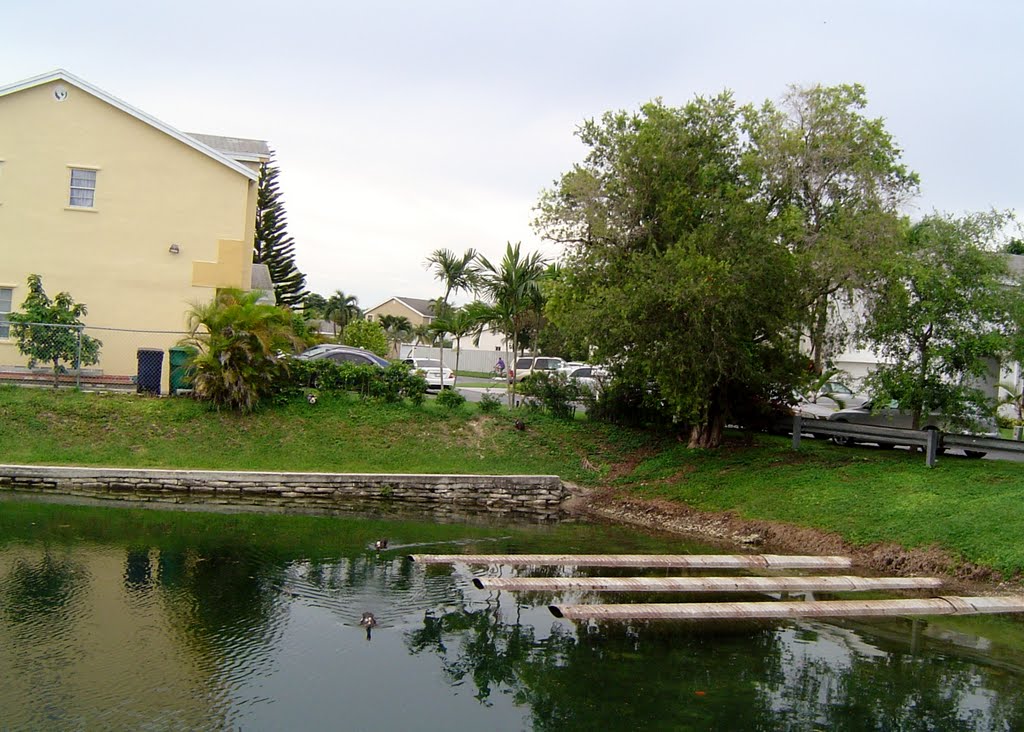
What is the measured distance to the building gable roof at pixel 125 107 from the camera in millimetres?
23469

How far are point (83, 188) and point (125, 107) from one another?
2.57 m

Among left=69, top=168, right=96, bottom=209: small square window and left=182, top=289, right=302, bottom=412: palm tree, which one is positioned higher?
left=69, top=168, right=96, bottom=209: small square window

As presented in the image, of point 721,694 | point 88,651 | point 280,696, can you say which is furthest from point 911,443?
point 88,651

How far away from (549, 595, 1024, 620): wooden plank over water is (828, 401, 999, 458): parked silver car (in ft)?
19.9

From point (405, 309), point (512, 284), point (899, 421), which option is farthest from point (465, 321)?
point (405, 309)

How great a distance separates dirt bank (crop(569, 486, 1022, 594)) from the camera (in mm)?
13477

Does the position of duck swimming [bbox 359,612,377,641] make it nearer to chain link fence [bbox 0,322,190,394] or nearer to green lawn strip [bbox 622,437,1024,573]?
green lawn strip [bbox 622,437,1024,573]

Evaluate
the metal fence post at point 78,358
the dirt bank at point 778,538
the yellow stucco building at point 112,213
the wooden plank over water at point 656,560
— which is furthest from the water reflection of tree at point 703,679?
the yellow stucco building at point 112,213

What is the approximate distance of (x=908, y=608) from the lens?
11.7 metres

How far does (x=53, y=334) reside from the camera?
21.8m

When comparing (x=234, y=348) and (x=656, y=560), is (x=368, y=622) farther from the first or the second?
(x=234, y=348)

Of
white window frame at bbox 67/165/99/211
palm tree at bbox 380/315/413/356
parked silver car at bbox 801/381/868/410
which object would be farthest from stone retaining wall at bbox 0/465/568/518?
palm tree at bbox 380/315/413/356

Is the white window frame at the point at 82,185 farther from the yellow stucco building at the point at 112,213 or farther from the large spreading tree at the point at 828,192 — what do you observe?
the large spreading tree at the point at 828,192

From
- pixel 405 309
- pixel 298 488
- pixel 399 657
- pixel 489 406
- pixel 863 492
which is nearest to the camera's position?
pixel 399 657
